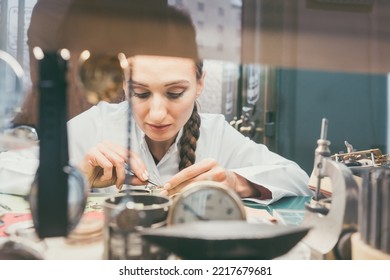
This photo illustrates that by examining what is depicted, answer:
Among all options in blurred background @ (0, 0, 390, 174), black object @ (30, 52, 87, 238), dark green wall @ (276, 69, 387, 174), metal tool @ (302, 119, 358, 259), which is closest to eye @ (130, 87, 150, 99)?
blurred background @ (0, 0, 390, 174)

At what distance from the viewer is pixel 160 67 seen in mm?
1332

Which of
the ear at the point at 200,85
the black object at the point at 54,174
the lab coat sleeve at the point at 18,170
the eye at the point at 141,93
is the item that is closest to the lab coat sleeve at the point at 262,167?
the ear at the point at 200,85

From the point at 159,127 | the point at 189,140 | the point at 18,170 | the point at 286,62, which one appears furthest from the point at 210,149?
the point at 18,170

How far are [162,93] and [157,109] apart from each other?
0.17 ft

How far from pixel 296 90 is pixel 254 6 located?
0.32m

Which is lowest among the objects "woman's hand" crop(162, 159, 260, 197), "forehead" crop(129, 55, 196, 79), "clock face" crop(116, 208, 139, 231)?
"clock face" crop(116, 208, 139, 231)

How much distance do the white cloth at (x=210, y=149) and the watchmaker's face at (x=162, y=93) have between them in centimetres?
4

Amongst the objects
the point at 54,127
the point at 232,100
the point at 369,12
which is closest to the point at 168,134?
the point at 232,100

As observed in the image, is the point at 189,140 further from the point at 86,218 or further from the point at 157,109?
the point at 86,218

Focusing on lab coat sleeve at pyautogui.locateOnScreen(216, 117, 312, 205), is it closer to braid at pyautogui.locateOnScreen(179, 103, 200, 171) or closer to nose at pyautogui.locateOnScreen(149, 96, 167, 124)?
braid at pyautogui.locateOnScreen(179, 103, 200, 171)

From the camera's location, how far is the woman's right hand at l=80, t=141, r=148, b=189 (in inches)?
51.6

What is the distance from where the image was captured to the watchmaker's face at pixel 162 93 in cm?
130

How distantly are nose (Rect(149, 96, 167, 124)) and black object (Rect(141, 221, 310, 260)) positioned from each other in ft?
1.16
